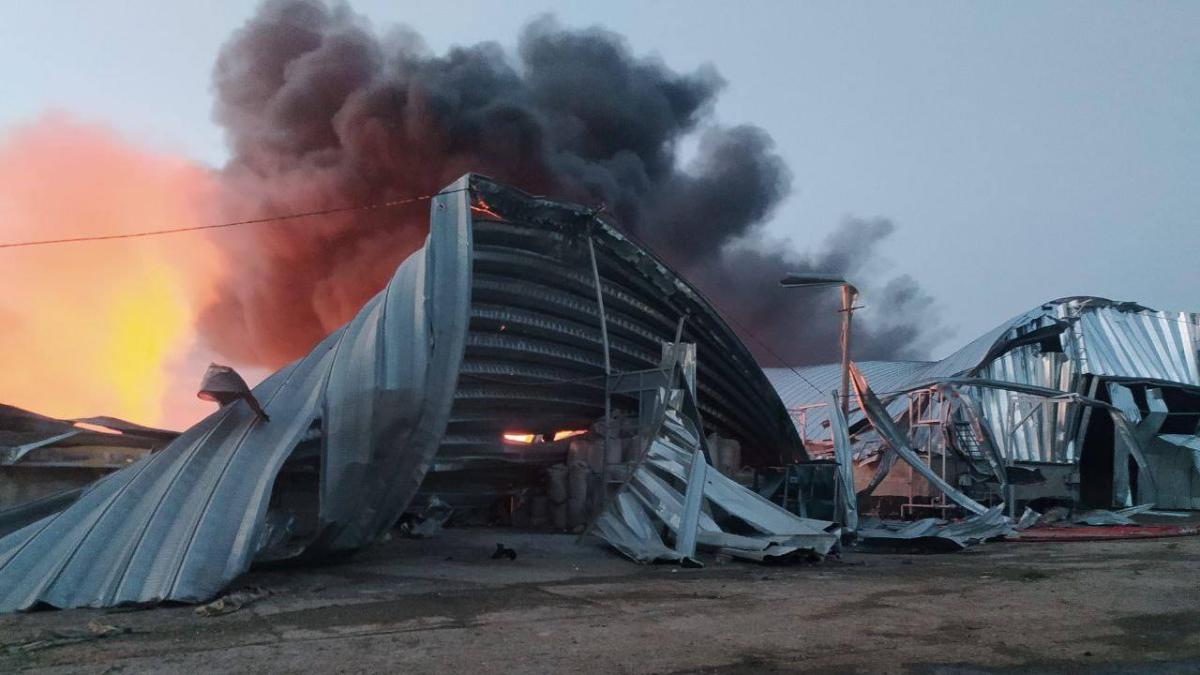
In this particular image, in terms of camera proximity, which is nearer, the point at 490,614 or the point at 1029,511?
the point at 490,614

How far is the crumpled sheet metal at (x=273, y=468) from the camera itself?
8.78 metres

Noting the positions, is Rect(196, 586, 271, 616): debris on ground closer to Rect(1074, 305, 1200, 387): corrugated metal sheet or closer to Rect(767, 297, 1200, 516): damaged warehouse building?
Rect(767, 297, 1200, 516): damaged warehouse building

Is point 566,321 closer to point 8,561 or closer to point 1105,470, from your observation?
point 8,561

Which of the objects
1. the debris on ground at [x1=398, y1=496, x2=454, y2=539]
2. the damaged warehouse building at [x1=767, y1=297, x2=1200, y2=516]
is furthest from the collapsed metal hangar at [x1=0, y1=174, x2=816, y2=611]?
the damaged warehouse building at [x1=767, y1=297, x2=1200, y2=516]

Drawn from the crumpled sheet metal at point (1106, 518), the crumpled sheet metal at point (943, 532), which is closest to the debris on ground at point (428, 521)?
the crumpled sheet metal at point (943, 532)

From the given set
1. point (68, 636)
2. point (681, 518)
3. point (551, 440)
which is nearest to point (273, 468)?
point (68, 636)

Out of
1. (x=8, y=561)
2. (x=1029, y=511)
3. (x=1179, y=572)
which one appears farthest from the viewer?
(x=1029, y=511)

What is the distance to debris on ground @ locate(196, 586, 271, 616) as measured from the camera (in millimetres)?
8062

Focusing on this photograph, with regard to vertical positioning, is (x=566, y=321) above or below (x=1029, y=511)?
above

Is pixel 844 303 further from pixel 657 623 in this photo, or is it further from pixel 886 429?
pixel 657 623

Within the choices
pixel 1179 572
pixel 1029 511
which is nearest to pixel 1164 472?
pixel 1029 511

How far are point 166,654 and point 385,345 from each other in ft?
20.8

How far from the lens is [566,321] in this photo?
19.2 metres

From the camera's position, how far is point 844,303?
20094mm
